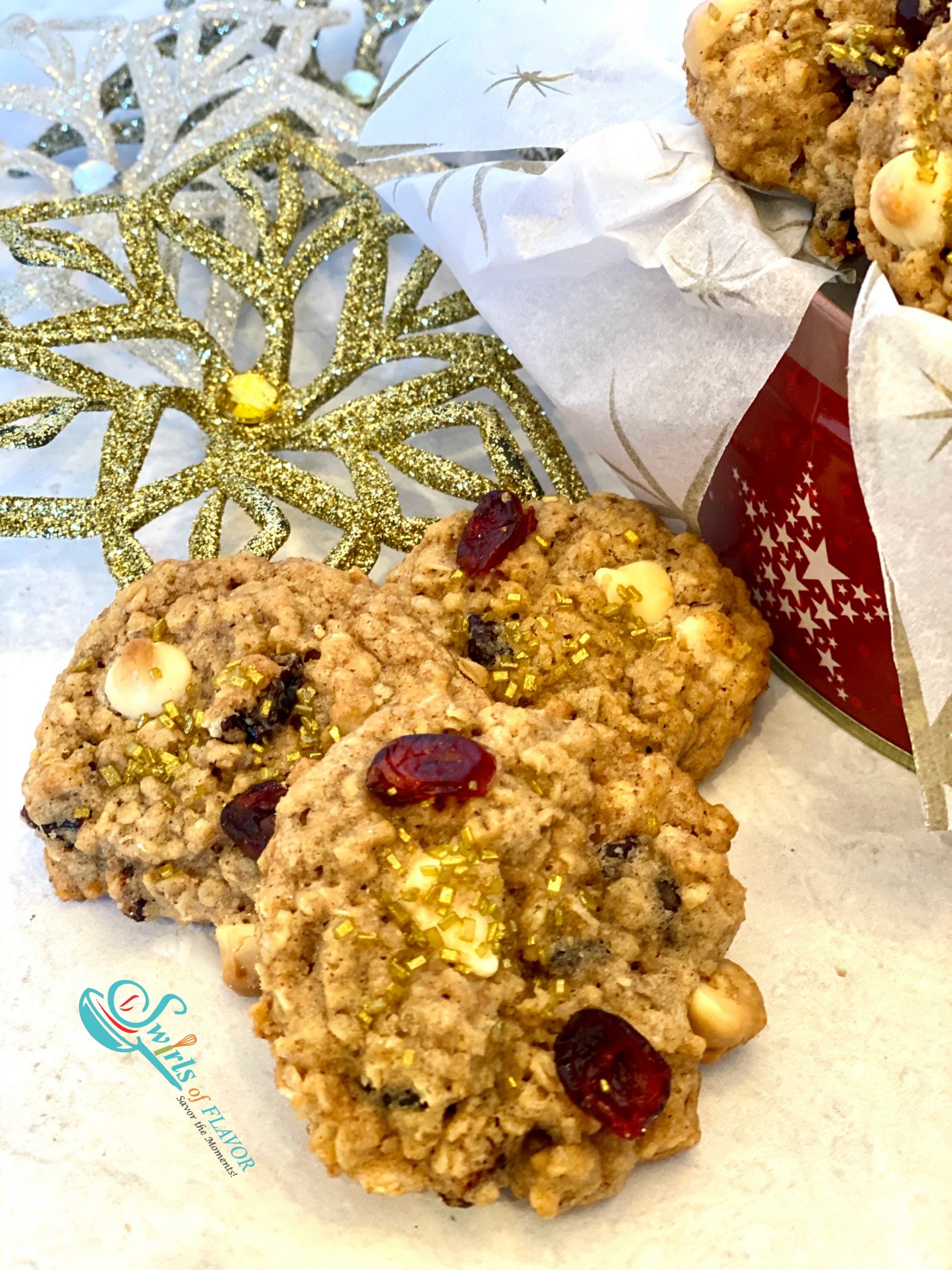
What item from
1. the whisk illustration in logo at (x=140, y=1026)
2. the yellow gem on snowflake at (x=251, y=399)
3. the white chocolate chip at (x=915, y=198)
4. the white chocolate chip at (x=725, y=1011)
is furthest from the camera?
the yellow gem on snowflake at (x=251, y=399)

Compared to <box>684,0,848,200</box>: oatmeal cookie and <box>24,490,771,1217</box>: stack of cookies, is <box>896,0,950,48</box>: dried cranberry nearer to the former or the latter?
<box>684,0,848,200</box>: oatmeal cookie

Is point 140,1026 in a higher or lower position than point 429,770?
lower

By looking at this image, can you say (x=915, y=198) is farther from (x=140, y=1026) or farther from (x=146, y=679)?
(x=140, y=1026)

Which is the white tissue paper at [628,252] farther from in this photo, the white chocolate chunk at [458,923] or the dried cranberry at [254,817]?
the dried cranberry at [254,817]

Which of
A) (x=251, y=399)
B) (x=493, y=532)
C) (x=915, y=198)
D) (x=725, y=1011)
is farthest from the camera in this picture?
(x=251, y=399)

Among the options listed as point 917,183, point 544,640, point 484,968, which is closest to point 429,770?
point 484,968

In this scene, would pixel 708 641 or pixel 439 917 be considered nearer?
pixel 439 917

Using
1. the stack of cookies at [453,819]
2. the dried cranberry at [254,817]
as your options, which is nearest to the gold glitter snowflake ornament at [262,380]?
the stack of cookies at [453,819]
